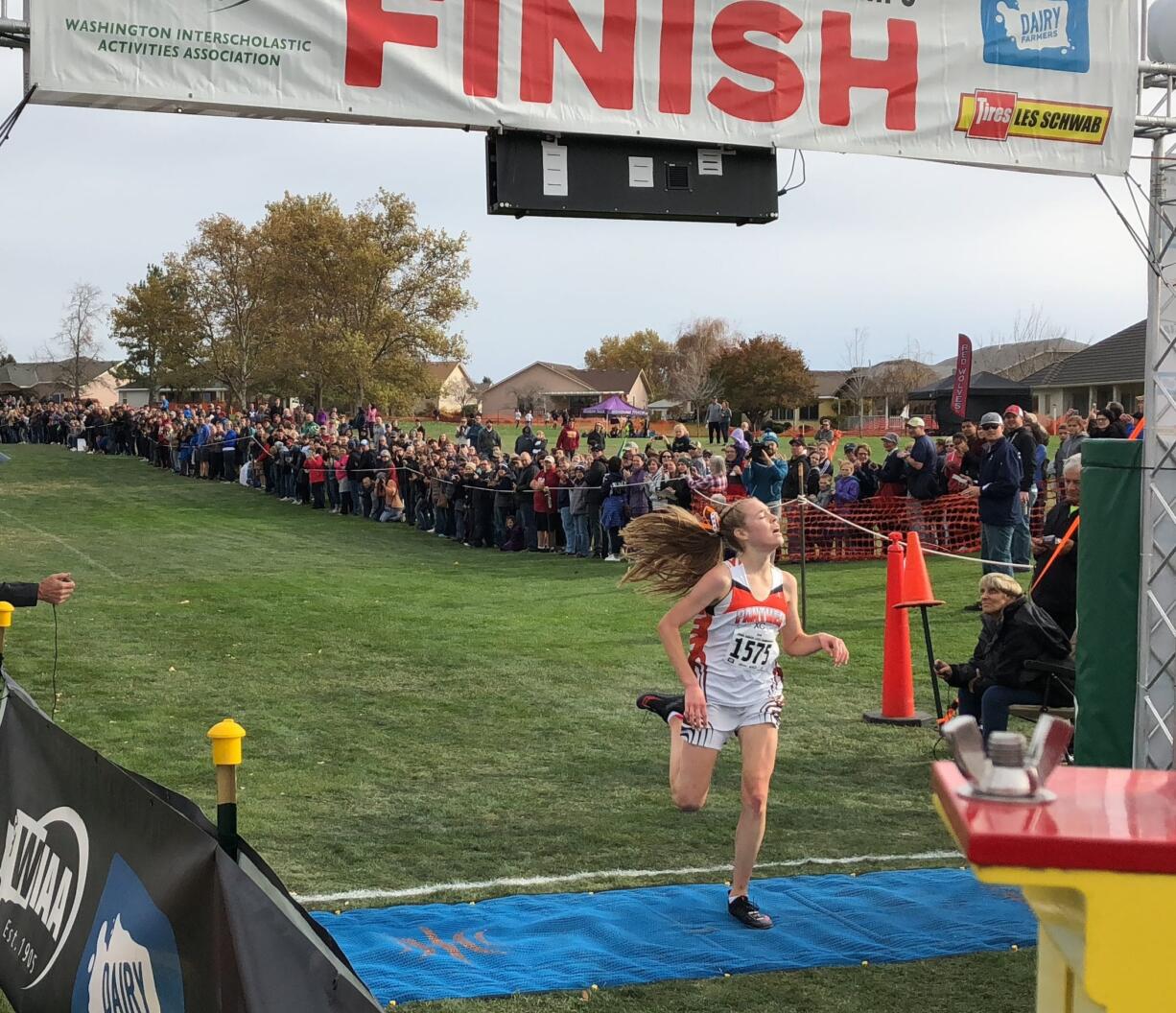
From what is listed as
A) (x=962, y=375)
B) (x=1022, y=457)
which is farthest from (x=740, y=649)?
(x=962, y=375)

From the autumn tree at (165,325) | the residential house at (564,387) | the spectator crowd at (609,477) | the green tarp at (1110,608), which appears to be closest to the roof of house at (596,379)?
the residential house at (564,387)

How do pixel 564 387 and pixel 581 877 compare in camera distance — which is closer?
pixel 581 877

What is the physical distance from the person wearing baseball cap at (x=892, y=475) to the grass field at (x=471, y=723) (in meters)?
1.48

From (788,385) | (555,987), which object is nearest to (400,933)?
(555,987)

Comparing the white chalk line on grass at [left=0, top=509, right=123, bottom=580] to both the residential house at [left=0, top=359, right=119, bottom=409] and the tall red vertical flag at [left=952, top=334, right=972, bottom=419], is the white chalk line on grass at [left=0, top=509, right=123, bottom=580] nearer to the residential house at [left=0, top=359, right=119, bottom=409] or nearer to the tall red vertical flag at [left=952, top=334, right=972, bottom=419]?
the tall red vertical flag at [left=952, top=334, right=972, bottom=419]

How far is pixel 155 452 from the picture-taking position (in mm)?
41938

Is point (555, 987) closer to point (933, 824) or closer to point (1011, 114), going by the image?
point (933, 824)

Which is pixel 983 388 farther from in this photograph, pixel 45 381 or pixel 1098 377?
pixel 45 381

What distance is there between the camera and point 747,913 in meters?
6.01

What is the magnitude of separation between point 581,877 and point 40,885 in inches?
110

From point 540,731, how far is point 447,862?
3092 mm

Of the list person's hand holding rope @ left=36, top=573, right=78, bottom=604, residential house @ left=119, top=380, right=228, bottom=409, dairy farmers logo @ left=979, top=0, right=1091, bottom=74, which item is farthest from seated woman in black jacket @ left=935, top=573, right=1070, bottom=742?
residential house @ left=119, top=380, right=228, bottom=409

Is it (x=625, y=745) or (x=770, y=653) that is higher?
(x=770, y=653)

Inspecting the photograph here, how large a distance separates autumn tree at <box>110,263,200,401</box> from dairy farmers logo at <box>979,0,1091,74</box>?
196 ft
